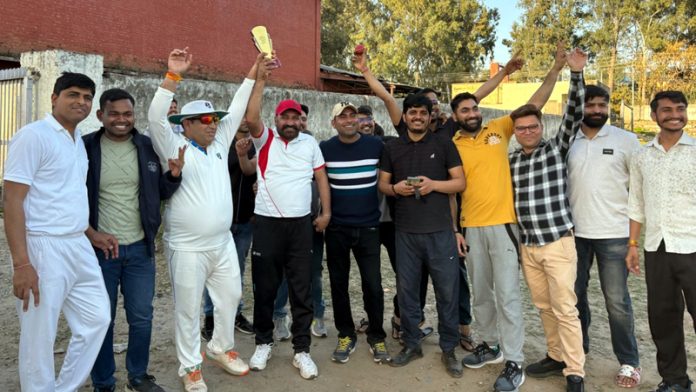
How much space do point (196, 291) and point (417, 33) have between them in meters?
34.4

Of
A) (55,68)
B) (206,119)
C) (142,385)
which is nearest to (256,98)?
(206,119)

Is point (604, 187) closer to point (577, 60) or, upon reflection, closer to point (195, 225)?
point (577, 60)

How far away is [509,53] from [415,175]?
134 ft

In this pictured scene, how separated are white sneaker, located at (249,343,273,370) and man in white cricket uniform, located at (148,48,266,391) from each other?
45 centimetres

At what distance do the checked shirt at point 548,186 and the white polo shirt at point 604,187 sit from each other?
12 centimetres

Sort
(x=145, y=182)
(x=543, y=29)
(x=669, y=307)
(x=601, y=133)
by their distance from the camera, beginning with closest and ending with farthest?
(x=145, y=182) < (x=669, y=307) < (x=601, y=133) < (x=543, y=29)

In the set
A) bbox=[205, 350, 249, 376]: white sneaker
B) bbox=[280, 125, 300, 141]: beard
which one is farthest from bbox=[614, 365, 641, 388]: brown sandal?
bbox=[280, 125, 300, 141]: beard

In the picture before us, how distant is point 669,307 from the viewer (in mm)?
3367

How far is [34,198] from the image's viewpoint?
9.12 feet

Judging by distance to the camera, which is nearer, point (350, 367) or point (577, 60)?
point (577, 60)

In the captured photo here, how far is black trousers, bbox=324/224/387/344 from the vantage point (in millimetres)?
4023

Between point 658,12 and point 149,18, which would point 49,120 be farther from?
point 658,12

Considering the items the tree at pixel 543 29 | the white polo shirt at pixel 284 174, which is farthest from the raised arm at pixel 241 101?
the tree at pixel 543 29

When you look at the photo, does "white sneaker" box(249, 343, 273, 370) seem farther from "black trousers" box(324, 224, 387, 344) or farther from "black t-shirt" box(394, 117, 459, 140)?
"black t-shirt" box(394, 117, 459, 140)
